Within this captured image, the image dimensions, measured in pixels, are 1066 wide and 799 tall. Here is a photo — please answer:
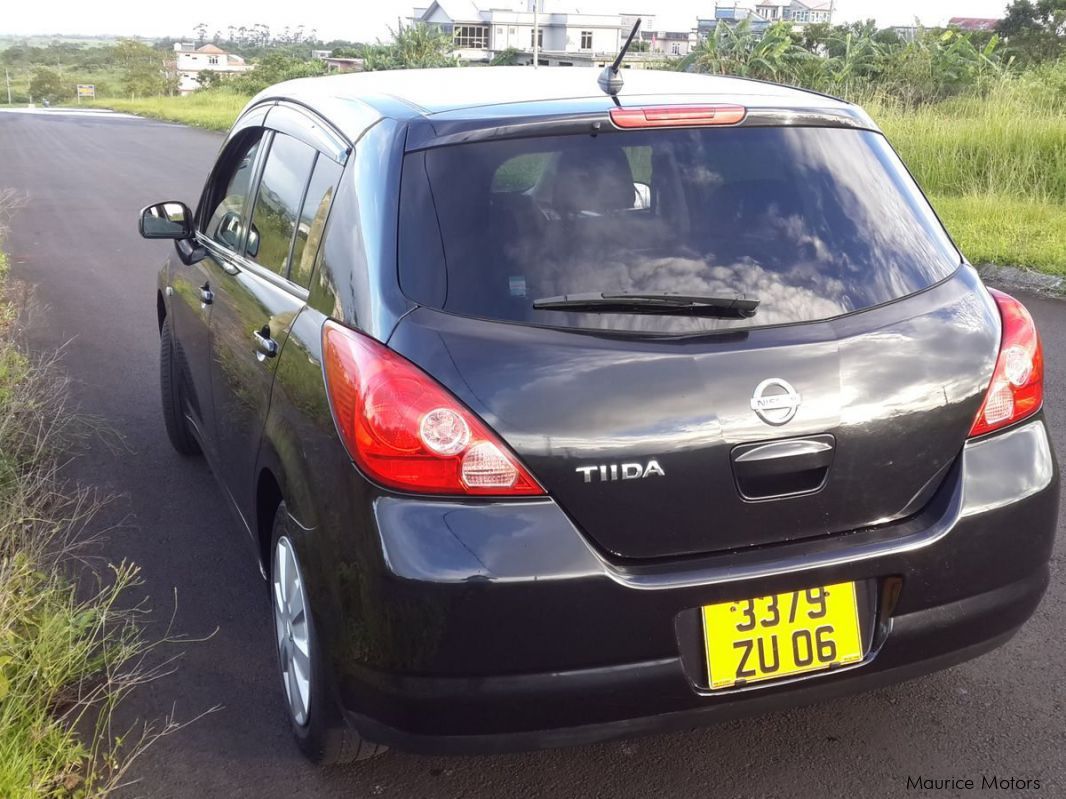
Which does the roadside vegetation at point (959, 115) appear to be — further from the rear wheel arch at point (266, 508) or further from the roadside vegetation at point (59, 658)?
the roadside vegetation at point (59, 658)

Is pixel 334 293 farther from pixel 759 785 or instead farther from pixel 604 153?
pixel 759 785

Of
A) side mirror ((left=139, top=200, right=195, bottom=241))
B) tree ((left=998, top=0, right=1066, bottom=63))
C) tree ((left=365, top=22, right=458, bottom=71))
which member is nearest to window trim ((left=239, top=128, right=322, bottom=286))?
side mirror ((left=139, top=200, right=195, bottom=241))

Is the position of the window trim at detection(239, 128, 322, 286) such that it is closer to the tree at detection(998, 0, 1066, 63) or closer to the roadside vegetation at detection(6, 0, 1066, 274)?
the roadside vegetation at detection(6, 0, 1066, 274)

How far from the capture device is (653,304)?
8.33ft

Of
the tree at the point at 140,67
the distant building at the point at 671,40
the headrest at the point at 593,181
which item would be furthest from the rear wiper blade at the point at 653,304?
the distant building at the point at 671,40

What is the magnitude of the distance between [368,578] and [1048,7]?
50677 millimetres

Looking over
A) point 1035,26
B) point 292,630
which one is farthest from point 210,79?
point 292,630

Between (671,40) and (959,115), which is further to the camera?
(671,40)

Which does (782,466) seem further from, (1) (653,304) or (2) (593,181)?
(2) (593,181)

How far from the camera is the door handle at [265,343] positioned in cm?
315

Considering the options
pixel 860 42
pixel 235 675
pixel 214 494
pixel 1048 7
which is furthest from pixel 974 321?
pixel 1048 7

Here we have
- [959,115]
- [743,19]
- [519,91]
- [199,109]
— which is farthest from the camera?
[199,109]

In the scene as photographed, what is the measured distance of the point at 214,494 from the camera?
16.5 feet

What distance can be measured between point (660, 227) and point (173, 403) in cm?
330
